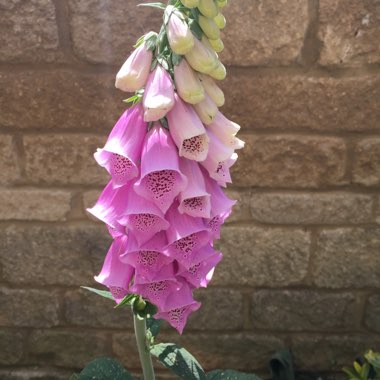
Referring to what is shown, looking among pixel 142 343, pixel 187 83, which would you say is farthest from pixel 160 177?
pixel 142 343

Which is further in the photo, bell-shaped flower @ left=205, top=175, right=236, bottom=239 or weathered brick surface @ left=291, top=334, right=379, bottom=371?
weathered brick surface @ left=291, top=334, right=379, bottom=371

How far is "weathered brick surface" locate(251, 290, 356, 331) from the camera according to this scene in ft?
5.55

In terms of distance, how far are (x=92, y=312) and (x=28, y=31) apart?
3.01 feet

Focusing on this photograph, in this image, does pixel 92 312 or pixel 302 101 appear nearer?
pixel 302 101

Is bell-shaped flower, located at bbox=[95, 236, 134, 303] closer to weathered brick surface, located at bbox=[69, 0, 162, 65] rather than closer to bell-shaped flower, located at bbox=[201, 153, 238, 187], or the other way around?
bell-shaped flower, located at bbox=[201, 153, 238, 187]

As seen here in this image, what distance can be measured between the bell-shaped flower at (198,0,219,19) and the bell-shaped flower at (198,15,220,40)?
0.6 inches

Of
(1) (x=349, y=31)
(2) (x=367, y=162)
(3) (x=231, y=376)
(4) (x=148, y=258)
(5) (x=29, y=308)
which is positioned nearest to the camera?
(4) (x=148, y=258)

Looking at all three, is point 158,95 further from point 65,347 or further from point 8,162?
point 65,347

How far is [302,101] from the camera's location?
1448 millimetres

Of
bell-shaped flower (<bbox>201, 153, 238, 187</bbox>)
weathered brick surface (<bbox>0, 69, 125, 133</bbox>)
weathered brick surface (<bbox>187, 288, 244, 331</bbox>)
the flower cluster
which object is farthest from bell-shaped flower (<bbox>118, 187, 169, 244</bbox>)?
weathered brick surface (<bbox>187, 288, 244, 331</bbox>)

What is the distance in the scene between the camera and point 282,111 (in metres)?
1.46

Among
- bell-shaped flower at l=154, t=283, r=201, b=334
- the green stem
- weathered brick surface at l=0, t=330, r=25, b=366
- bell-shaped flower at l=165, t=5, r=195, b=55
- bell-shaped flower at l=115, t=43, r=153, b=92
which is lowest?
weathered brick surface at l=0, t=330, r=25, b=366

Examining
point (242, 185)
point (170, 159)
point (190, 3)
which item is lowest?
point (242, 185)

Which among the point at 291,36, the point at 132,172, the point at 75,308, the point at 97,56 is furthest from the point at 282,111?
the point at 75,308
